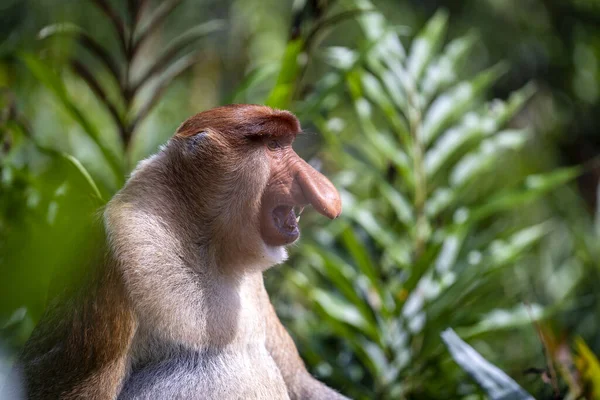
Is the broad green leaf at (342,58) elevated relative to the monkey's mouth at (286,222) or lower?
lower

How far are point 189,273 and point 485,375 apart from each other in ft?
3.24

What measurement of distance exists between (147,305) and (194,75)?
4.36 meters

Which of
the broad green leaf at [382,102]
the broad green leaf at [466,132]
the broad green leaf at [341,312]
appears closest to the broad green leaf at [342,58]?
the broad green leaf at [382,102]

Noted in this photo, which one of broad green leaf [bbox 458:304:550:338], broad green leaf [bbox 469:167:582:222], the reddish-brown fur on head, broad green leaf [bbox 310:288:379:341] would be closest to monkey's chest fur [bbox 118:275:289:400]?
the reddish-brown fur on head

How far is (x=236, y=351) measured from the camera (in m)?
1.82

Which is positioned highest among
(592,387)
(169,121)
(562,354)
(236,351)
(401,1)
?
(236,351)

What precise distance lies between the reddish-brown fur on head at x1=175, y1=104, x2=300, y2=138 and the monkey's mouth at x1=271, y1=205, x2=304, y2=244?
185 millimetres

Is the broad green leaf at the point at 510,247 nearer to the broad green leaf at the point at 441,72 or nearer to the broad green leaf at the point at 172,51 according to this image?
the broad green leaf at the point at 441,72

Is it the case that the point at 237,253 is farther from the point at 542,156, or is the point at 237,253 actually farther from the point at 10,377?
the point at 542,156

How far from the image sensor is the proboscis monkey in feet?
5.32

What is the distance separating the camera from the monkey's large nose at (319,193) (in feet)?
5.47

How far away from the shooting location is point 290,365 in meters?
2.18

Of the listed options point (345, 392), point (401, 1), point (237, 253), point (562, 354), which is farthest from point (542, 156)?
point (237, 253)

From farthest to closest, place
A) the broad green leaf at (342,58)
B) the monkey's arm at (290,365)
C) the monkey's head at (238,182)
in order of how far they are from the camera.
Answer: the broad green leaf at (342,58)
the monkey's arm at (290,365)
the monkey's head at (238,182)
